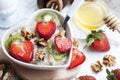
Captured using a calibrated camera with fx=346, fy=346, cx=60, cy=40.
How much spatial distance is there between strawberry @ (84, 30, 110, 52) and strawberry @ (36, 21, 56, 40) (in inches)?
5.9

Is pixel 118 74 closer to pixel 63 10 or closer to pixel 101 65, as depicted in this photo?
pixel 101 65

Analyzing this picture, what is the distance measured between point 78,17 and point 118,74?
0.26m

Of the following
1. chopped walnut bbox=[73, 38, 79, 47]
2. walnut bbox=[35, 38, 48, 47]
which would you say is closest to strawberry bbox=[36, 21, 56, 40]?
walnut bbox=[35, 38, 48, 47]

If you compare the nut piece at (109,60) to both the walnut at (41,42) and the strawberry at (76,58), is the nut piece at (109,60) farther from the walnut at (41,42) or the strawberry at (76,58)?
the walnut at (41,42)

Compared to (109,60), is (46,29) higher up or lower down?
higher up

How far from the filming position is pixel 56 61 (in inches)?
39.1

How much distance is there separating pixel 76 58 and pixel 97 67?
0.10m

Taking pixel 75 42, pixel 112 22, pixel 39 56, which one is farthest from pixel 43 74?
pixel 112 22

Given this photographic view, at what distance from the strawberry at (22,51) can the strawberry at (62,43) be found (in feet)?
0.24

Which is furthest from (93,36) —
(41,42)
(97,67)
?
(41,42)

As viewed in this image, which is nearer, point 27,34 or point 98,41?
point 27,34

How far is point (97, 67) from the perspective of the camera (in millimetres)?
1119

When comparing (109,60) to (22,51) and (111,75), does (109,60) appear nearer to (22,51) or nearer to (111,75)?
(111,75)

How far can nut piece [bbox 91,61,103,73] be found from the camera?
111 cm
